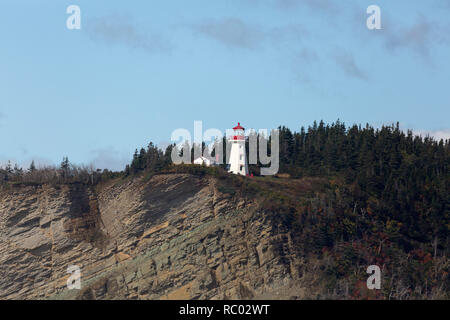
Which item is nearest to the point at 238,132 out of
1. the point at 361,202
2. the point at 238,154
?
the point at 238,154

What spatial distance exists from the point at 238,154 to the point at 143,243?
49.4ft

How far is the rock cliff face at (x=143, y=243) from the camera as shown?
231 feet

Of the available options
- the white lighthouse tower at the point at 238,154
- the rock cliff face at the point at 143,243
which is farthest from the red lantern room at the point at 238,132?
the rock cliff face at the point at 143,243

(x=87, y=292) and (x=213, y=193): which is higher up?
(x=213, y=193)

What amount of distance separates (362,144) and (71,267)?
3031 centimetres

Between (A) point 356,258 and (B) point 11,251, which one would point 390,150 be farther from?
(B) point 11,251

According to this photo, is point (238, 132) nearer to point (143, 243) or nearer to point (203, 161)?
point (203, 161)

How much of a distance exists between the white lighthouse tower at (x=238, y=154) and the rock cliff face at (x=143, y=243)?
9.53m

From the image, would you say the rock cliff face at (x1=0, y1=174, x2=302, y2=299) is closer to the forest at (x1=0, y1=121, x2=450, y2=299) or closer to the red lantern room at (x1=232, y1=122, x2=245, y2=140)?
the forest at (x1=0, y1=121, x2=450, y2=299)

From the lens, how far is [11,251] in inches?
3009

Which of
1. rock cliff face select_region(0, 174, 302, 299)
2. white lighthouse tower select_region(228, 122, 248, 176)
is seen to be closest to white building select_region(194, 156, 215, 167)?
white lighthouse tower select_region(228, 122, 248, 176)

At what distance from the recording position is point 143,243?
241 ft
